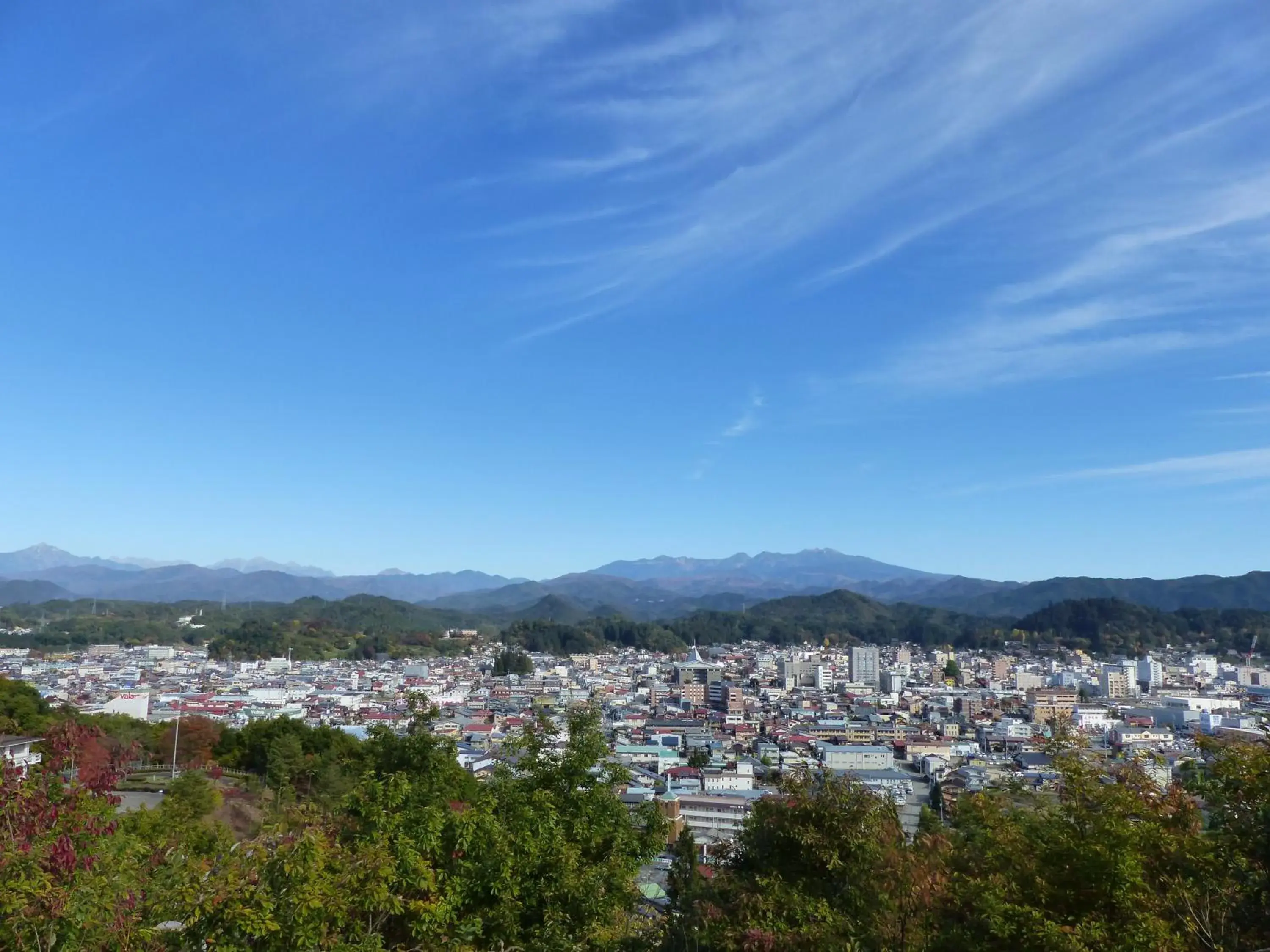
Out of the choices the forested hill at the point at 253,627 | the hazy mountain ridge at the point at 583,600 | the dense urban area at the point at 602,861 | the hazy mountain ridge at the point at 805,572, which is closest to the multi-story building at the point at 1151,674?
the forested hill at the point at 253,627

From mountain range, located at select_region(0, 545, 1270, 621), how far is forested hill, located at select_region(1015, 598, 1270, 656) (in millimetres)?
6452

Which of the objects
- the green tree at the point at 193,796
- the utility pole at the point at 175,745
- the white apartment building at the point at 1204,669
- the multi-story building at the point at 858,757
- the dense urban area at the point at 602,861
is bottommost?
the multi-story building at the point at 858,757

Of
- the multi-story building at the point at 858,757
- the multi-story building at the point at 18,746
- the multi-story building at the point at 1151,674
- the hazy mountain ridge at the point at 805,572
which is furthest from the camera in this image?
the hazy mountain ridge at the point at 805,572

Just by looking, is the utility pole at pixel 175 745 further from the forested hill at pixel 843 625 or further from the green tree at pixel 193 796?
the forested hill at pixel 843 625

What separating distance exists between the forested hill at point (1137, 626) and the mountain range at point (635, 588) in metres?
6.45

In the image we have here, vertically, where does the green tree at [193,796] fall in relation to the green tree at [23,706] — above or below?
below

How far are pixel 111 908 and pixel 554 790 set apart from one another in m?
1.76

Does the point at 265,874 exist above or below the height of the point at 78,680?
above

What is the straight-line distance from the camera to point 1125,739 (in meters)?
21.5

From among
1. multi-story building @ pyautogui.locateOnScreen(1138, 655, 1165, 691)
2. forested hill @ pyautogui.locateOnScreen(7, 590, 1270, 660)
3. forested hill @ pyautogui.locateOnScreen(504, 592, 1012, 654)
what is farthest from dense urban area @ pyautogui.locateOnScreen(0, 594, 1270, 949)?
forested hill @ pyautogui.locateOnScreen(504, 592, 1012, 654)

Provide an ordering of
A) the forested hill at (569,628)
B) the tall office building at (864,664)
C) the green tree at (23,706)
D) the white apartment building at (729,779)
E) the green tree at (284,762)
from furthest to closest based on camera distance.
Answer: the forested hill at (569,628) < the tall office building at (864,664) < the white apartment building at (729,779) < the green tree at (284,762) < the green tree at (23,706)

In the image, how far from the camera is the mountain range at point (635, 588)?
84188mm

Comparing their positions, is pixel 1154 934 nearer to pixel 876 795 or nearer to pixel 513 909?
pixel 876 795

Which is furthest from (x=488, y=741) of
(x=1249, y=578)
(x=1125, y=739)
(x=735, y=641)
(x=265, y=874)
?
(x=1249, y=578)
